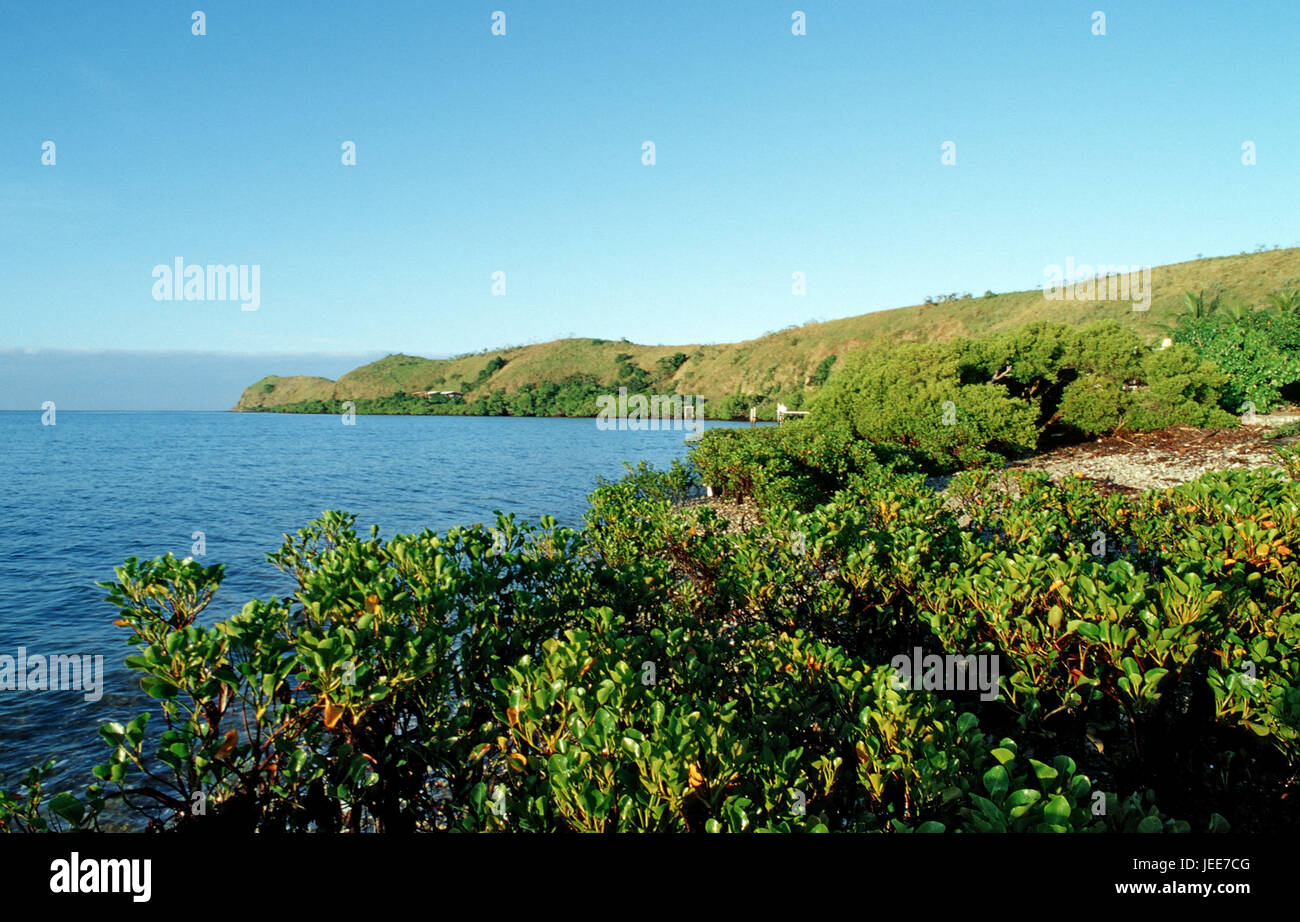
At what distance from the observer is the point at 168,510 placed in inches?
1076

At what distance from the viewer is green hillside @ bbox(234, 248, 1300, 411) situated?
7600cm

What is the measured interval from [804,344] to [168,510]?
11382 cm

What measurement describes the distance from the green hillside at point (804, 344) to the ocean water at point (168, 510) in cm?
2381

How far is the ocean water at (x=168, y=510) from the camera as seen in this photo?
9297 millimetres

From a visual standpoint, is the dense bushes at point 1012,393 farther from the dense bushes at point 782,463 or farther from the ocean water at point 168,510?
the ocean water at point 168,510

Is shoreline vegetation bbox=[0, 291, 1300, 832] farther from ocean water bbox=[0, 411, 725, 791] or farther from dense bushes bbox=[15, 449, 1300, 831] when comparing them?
ocean water bbox=[0, 411, 725, 791]

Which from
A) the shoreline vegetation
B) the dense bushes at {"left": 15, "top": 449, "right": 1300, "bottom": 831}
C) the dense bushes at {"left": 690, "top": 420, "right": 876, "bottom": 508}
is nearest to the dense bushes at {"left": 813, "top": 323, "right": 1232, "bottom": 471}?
the dense bushes at {"left": 690, "top": 420, "right": 876, "bottom": 508}

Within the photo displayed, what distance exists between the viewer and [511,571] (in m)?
5.62

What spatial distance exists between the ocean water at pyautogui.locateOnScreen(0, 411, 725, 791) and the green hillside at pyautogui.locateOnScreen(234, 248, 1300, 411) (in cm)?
2381

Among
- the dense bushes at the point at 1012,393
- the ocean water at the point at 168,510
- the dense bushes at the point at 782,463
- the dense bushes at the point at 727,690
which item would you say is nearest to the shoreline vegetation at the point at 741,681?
the dense bushes at the point at 727,690

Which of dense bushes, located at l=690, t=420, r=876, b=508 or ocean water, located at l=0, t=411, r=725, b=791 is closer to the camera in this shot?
ocean water, located at l=0, t=411, r=725, b=791

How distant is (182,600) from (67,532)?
26.0 m
